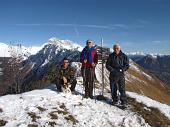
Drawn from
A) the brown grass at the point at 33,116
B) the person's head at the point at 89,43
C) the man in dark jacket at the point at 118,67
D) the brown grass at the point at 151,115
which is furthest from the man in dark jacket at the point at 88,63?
the brown grass at the point at 33,116

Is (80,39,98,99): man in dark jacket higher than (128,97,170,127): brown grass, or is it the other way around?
(80,39,98,99): man in dark jacket

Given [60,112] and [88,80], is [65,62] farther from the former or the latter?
[60,112]

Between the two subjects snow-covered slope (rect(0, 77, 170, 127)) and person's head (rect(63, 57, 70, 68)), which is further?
person's head (rect(63, 57, 70, 68))

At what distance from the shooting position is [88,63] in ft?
74.7

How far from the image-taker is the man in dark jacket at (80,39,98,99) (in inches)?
886

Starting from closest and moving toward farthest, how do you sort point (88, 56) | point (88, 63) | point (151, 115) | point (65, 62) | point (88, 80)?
1. point (151, 115)
2. point (88, 56)
3. point (88, 63)
4. point (88, 80)
5. point (65, 62)

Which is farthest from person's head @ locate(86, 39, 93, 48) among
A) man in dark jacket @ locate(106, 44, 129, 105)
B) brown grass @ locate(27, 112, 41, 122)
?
brown grass @ locate(27, 112, 41, 122)

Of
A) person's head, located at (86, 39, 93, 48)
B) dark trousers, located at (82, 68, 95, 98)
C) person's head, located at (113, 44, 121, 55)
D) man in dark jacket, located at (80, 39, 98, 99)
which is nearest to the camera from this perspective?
person's head, located at (113, 44, 121, 55)

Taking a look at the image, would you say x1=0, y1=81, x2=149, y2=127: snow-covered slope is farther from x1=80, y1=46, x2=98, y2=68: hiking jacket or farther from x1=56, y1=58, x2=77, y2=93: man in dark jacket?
x1=80, y1=46, x2=98, y2=68: hiking jacket

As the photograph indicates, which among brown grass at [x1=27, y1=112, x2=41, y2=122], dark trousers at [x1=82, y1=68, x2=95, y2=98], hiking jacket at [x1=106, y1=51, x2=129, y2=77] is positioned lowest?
brown grass at [x1=27, y1=112, x2=41, y2=122]

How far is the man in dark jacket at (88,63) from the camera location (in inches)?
886

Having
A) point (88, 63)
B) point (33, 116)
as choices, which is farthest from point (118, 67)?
point (33, 116)

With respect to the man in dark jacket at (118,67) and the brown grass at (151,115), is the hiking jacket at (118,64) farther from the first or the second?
the brown grass at (151,115)

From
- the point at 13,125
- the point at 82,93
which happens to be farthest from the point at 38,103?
the point at 82,93
